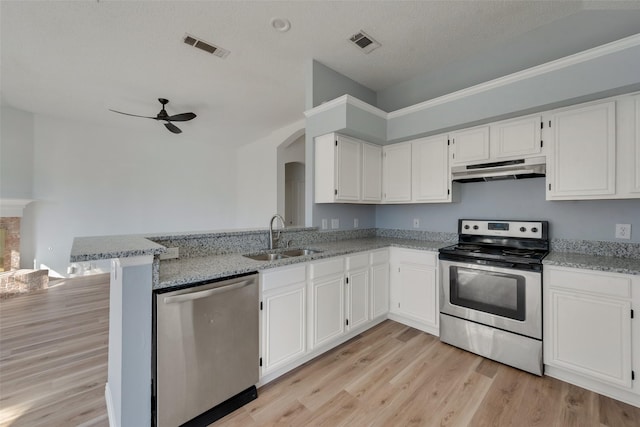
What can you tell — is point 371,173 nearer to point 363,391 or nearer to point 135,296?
point 363,391

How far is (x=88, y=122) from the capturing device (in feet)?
16.3

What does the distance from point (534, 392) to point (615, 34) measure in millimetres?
2945

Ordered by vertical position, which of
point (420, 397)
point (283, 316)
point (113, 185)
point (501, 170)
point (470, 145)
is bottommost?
point (420, 397)

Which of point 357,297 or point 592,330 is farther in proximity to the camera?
point 357,297

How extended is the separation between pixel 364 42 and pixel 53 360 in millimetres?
4179

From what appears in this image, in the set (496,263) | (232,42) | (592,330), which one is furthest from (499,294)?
(232,42)

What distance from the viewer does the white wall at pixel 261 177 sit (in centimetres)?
571

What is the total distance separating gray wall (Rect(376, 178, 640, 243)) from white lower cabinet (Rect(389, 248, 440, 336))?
0.69m

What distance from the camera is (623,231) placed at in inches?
84.4

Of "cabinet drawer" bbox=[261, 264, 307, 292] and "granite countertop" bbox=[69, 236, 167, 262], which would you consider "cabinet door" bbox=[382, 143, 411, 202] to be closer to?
"cabinet drawer" bbox=[261, 264, 307, 292]

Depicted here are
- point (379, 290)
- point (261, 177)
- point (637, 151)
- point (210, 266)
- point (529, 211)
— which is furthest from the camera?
point (261, 177)

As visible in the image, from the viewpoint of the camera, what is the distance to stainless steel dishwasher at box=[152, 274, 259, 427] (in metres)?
1.41

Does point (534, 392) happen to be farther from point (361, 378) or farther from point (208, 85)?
point (208, 85)

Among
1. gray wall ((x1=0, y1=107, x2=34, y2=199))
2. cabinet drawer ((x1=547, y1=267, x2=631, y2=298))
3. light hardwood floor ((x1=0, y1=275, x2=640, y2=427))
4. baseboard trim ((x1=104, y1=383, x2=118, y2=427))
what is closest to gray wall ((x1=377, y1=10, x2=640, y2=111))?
cabinet drawer ((x1=547, y1=267, x2=631, y2=298))
